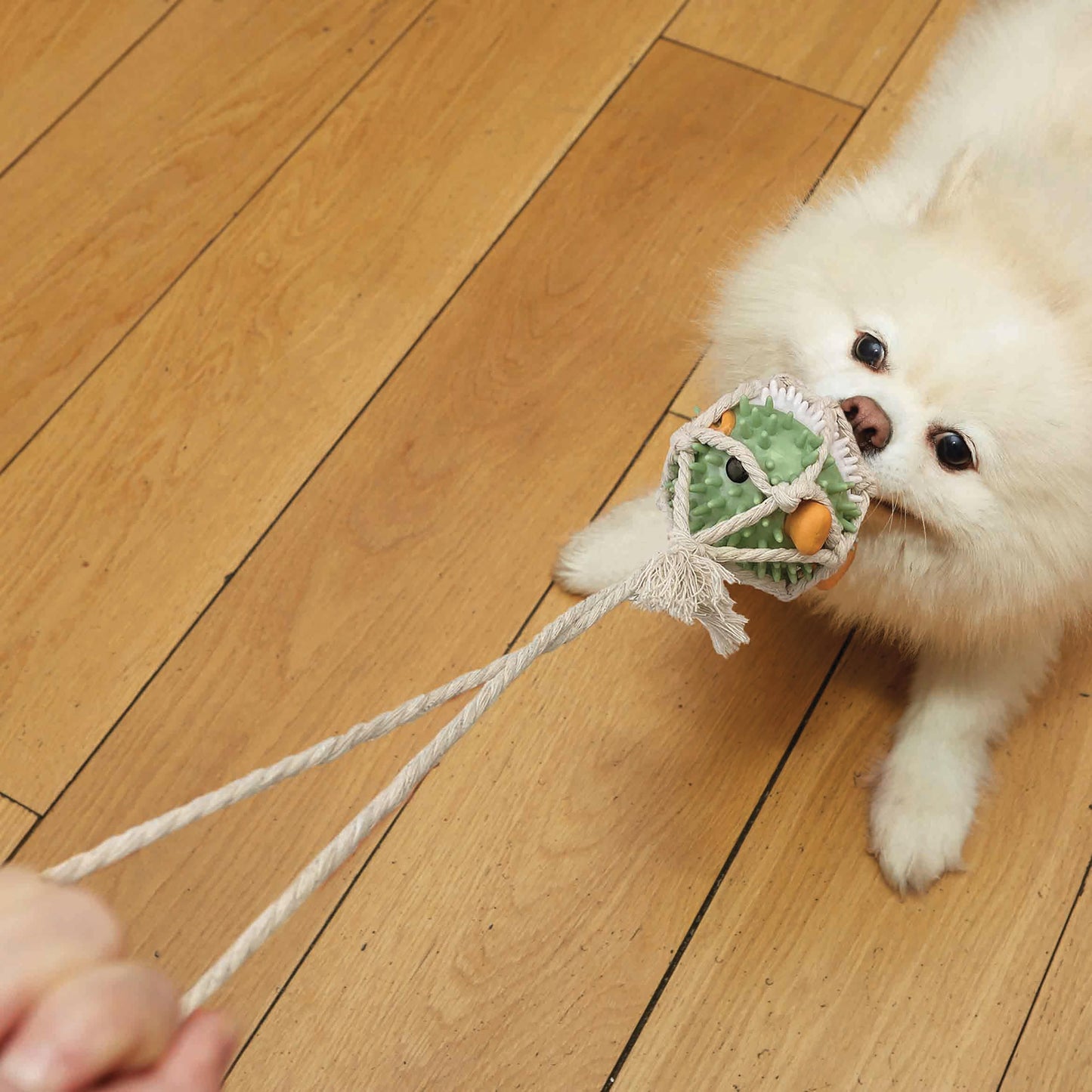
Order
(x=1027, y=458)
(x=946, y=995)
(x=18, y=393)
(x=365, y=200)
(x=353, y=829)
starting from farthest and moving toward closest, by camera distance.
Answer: (x=365, y=200), (x=18, y=393), (x=946, y=995), (x=1027, y=458), (x=353, y=829)

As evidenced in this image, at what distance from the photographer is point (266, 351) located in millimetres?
1517

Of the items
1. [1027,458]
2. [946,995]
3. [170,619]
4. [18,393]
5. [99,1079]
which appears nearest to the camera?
[99,1079]

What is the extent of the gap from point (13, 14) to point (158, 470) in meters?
0.89

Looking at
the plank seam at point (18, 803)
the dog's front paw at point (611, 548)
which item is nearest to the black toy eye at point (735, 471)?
the dog's front paw at point (611, 548)

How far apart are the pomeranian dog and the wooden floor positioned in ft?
0.47

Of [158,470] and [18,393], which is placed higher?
[18,393]

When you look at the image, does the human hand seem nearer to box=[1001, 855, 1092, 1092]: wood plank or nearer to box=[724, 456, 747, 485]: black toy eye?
box=[724, 456, 747, 485]: black toy eye

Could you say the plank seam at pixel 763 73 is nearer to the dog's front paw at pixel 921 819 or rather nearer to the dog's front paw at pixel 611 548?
the dog's front paw at pixel 611 548

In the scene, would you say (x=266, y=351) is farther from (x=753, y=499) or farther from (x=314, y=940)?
(x=753, y=499)

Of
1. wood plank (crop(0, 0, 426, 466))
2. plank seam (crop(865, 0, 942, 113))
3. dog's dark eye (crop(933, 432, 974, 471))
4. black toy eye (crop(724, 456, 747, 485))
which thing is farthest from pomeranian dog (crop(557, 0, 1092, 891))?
wood plank (crop(0, 0, 426, 466))

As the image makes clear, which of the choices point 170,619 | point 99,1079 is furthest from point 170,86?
point 99,1079

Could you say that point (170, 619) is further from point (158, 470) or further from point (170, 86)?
point (170, 86)

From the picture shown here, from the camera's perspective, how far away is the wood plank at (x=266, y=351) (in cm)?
132

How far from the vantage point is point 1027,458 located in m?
0.86
